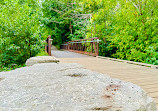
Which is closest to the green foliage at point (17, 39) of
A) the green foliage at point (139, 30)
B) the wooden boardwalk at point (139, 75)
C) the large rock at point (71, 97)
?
the wooden boardwalk at point (139, 75)

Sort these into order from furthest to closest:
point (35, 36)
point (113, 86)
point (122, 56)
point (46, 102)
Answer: point (122, 56)
point (35, 36)
point (113, 86)
point (46, 102)

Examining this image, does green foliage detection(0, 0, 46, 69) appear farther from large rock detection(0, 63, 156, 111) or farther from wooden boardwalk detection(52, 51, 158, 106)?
large rock detection(0, 63, 156, 111)

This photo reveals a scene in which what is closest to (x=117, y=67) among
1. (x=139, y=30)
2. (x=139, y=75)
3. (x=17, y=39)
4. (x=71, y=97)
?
(x=139, y=75)

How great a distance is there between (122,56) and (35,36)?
4.20 m

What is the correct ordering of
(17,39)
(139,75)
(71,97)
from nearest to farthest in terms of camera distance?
(71,97) → (139,75) → (17,39)

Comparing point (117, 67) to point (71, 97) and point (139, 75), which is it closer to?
point (139, 75)

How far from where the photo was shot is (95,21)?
9.25 meters

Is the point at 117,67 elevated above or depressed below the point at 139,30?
below

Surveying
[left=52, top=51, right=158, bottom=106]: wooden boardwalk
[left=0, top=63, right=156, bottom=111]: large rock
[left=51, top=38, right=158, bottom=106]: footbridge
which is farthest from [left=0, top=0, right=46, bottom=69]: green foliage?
[left=0, top=63, right=156, bottom=111]: large rock

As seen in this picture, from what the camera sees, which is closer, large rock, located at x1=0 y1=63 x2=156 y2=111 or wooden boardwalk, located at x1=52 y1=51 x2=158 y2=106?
large rock, located at x1=0 y1=63 x2=156 y2=111

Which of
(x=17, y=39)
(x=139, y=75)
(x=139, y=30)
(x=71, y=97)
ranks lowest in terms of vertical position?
(x=139, y=75)

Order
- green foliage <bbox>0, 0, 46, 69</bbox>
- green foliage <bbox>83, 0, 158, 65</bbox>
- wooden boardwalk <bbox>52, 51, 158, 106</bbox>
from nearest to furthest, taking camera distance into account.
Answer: wooden boardwalk <bbox>52, 51, 158, 106</bbox> → green foliage <bbox>83, 0, 158, 65</bbox> → green foliage <bbox>0, 0, 46, 69</bbox>

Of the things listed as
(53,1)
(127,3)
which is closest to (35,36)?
(127,3)

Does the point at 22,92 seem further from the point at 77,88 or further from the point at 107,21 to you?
the point at 107,21
